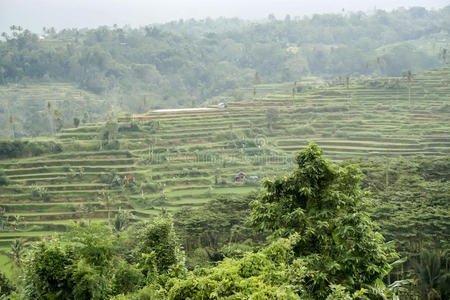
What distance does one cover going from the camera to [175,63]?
77188 millimetres

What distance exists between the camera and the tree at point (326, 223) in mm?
6285

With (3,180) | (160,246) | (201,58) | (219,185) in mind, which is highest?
(201,58)

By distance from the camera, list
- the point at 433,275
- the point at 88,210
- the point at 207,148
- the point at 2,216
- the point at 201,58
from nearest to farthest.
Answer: the point at 433,275 → the point at 2,216 → the point at 88,210 → the point at 207,148 → the point at 201,58

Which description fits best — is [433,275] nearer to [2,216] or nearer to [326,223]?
[326,223]

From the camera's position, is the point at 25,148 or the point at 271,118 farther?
the point at 271,118

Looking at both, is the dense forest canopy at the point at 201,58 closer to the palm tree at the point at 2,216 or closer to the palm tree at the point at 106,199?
the palm tree at the point at 106,199

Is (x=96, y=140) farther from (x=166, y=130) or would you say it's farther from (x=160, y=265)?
(x=160, y=265)

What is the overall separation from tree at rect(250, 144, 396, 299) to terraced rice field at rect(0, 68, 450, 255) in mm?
18915

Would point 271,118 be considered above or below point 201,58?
below

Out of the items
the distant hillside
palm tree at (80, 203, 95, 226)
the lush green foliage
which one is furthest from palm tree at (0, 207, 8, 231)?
the distant hillside

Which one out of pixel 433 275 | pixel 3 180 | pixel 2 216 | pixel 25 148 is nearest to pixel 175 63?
pixel 25 148

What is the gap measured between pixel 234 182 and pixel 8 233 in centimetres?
1382

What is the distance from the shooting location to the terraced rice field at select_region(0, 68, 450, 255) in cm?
2655

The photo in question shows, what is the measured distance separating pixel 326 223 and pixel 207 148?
27.9m
